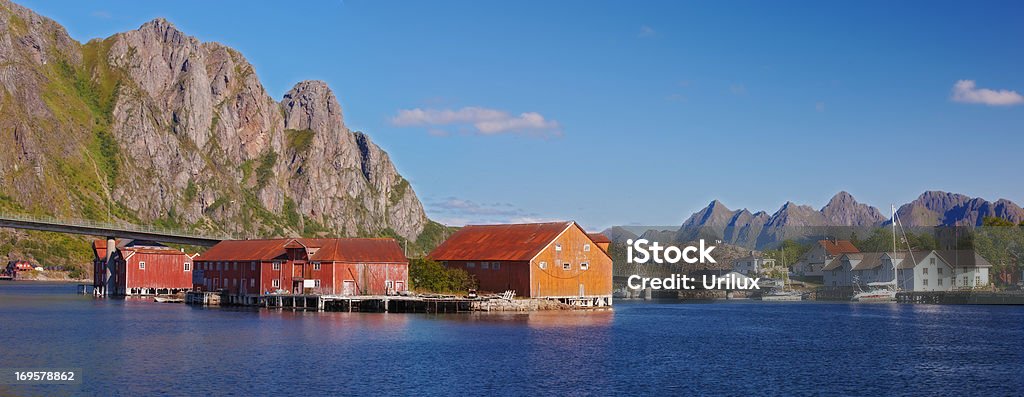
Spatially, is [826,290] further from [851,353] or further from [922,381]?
[922,381]

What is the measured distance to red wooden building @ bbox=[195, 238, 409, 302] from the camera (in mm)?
100125

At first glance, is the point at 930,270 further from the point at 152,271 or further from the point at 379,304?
the point at 152,271

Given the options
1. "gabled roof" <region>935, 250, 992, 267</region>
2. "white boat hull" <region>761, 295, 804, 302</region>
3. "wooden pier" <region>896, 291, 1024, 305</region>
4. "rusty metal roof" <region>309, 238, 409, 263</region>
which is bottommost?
"white boat hull" <region>761, 295, 804, 302</region>

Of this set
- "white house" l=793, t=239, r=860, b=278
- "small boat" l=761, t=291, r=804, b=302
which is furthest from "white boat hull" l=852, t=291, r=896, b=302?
"white house" l=793, t=239, r=860, b=278

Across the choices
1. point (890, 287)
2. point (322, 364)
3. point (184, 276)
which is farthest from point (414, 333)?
point (890, 287)

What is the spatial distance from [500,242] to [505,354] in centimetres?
4670

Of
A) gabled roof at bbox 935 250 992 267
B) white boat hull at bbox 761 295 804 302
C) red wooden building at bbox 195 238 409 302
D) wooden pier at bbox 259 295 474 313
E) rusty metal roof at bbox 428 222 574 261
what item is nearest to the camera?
wooden pier at bbox 259 295 474 313

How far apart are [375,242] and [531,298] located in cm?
1833

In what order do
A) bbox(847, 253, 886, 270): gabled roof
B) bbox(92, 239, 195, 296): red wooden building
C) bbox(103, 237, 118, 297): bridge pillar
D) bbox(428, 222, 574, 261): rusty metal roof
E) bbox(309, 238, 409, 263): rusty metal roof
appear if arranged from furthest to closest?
bbox(847, 253, 886, 270): gabled roof < bbox(103, 237, 118, 297): bridge pillar < bbox(92, 239, 195, 296): red wooden building < bbox(309, 238, 409, 263): rusty metal roof < bbox(428, 222, 574, 261): rusty metal roof

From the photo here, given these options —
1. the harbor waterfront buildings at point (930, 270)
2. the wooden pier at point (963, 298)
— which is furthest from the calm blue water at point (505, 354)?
the harbor waterfront buildings at point (930, 270)

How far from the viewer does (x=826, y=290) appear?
155 meters

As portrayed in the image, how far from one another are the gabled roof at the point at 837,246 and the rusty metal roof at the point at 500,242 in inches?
3373

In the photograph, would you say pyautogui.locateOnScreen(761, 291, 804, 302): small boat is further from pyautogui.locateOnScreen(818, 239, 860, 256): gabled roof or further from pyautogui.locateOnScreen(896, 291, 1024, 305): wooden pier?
pyautogui.locateOnScreen(818, 239, 860, 256): gabled roof

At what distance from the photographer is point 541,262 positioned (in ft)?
318
